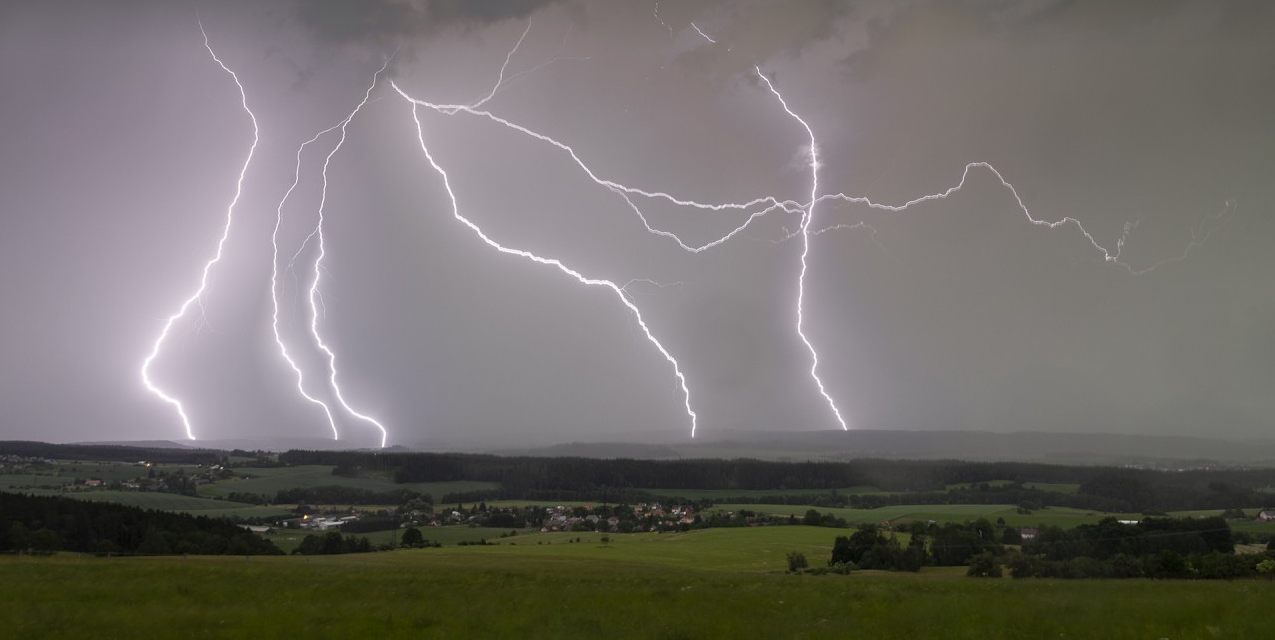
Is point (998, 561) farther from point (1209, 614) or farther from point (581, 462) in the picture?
point (581, 462)

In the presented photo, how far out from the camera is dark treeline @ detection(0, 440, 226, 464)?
66.4 meters

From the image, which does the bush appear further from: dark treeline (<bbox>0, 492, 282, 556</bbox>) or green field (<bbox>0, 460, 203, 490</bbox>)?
green field (<bbox>0, 460, 203, 490</bbox>)

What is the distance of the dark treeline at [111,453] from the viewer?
218ft

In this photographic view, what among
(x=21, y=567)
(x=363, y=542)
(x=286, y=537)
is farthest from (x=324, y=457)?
(x=21, y=567)

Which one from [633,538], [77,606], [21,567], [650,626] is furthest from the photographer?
[633,538]

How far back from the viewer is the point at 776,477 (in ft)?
275

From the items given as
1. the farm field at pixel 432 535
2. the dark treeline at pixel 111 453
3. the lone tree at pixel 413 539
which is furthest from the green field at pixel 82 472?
the lone tree at pixel 413 539

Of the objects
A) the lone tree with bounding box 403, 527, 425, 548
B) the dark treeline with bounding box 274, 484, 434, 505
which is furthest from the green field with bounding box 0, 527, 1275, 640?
the dark treeline with bounding box 274, 484, 434, 505

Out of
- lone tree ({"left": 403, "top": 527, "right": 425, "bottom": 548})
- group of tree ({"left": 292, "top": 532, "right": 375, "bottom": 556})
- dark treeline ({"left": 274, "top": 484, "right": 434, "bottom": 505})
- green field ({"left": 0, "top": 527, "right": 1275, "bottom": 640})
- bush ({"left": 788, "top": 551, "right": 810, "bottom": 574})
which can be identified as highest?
green field ({"left": 0, "top": 527, "right": 1275, "bottom": 640})

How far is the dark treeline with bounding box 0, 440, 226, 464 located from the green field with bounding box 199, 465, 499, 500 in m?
8.11

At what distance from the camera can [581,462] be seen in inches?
3374

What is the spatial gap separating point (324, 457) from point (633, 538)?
182 feet

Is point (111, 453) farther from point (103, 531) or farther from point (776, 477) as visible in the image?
point (776, 477)

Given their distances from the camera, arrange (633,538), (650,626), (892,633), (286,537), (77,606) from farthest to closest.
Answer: (633,538)
(286,537)
(77,606)
(650,626)
(892,633)
